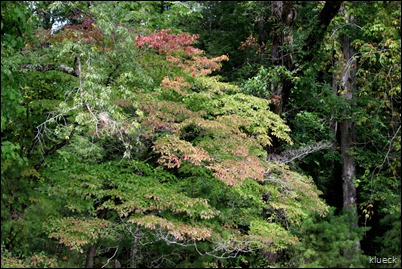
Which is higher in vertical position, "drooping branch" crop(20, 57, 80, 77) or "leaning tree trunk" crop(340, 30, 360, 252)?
"drooping branch" crop(20, 57, 80, 77)

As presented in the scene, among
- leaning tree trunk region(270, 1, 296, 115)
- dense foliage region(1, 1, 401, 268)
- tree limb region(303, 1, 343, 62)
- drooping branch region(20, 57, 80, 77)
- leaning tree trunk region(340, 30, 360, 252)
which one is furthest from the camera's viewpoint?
leaning tree trunk region(340, 30, 360, 252)

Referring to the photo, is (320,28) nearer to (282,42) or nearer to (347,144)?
(282,42)

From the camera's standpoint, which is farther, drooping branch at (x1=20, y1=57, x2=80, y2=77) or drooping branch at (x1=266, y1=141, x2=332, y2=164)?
drooping branch at (x1=266, y1=141, x2=332, y2=164)

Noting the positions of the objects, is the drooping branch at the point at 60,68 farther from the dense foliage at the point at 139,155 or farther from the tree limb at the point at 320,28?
the tree limb at the point at 320,28

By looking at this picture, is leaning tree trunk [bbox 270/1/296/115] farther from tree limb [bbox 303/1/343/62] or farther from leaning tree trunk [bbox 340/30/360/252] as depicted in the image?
leaning tree trunk [bbox 340/30/360/252]

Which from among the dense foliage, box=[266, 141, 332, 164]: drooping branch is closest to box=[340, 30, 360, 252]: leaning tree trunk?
box=[266, 141, 332, 164]: drooping branch

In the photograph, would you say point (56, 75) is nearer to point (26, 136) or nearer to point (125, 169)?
point (26, 136)

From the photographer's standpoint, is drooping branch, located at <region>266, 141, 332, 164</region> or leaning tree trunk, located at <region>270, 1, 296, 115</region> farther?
leaning tree trunk, located at <region>270, 1, 296, 115</region>

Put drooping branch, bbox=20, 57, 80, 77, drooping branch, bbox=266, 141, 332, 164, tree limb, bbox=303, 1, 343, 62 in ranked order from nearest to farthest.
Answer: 1. drooping branch, bbox=20, 57, 80, 77
2. tree limb, bbox=303, 1, 343, 62
3. drooping branch, bbox=266, 141, 332, 164

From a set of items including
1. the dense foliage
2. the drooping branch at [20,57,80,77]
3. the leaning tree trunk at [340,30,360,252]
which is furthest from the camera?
the leaning tree trunk at [340,30,360,252]

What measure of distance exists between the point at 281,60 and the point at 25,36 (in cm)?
563

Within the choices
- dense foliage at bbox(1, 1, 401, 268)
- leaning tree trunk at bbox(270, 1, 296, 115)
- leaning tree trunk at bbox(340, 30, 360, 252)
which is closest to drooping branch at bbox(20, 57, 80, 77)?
dense foliage at bbox(1, 1, 401, 268)

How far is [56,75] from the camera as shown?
6.88 m

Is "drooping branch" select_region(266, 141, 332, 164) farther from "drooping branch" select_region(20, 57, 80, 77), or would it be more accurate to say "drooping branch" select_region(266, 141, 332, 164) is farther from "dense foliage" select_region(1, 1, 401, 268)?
"drooping branch" select_region(20, 57, 80, 77)
